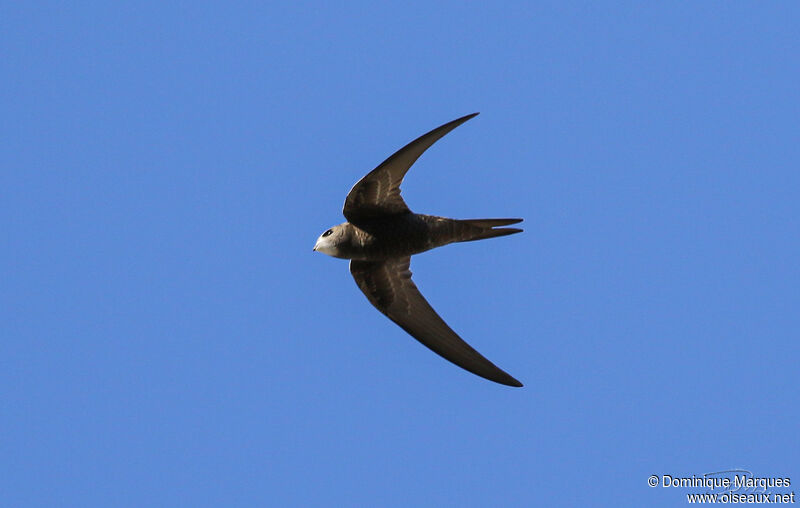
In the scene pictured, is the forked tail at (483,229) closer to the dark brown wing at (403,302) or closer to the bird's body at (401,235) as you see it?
the bird's body at (401,235)

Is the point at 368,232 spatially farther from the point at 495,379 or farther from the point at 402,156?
the point at 495,379

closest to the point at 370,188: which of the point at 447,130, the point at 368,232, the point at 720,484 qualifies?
the point at 368,232

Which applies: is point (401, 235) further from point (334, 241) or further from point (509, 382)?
point (509, 382)

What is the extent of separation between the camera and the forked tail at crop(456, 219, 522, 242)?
29.5 feet

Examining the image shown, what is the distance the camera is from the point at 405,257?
980 centimetres

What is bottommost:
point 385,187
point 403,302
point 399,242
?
point 403,302

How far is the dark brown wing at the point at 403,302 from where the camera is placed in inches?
382

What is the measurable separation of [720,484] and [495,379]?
2051 millimetres

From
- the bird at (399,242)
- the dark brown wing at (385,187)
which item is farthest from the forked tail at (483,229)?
the dark brown wing at (385,187)

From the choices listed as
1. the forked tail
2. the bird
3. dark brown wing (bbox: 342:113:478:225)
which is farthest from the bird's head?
the forked tail

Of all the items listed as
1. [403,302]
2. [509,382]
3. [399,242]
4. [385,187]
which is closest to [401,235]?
[399,242]

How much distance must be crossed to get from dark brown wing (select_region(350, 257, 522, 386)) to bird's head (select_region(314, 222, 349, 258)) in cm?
40

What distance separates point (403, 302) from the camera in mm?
9914

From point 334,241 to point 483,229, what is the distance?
130 centimetres
